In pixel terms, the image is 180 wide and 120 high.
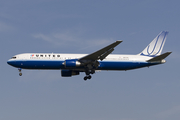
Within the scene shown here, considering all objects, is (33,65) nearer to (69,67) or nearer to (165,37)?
(69,67)

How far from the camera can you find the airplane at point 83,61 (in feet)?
184

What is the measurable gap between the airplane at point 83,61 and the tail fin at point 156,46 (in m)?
1.65

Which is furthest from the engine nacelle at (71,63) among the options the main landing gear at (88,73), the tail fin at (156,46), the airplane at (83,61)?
the tail fin at (156,46)

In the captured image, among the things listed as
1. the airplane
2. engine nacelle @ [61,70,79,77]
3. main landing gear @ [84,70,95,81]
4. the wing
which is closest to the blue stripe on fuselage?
the airplane

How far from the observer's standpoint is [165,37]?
212ft

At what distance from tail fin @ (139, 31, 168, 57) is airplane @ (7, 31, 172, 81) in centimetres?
165

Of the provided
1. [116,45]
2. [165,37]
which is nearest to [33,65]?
[116,45]

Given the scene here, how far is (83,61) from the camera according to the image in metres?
56.4

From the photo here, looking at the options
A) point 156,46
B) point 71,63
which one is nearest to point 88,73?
point 71,63

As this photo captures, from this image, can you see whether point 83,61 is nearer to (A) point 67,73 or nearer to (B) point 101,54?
(B) point 101,54

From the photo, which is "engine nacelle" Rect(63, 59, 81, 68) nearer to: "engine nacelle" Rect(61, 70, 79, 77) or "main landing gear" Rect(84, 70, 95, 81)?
"main landing gear" Rect(84, 70, 95, 81)

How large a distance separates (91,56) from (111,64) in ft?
15.3

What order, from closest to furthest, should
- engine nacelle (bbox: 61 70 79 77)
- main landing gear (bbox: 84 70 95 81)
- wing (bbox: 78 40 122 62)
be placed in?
wing (bbox: 78 40 122 62), main landing gear (bbox: 84 70 95 81), engine nacelle (bbox: 61 70 79 77)

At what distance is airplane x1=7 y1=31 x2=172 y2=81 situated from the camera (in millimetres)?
56094
